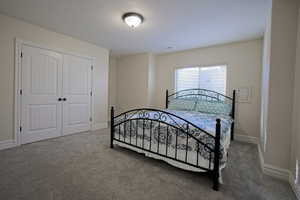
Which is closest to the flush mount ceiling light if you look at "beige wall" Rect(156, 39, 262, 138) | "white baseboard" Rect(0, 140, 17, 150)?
"beige wall" Rect(156, 39, 262, 138)

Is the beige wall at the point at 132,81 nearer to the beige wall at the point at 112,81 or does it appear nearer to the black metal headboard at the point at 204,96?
the beige wall at the point at 112,81

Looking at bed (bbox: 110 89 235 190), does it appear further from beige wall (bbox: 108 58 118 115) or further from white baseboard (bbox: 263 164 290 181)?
beige wall (bbox: 108 58 118 115)

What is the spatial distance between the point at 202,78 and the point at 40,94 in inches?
159

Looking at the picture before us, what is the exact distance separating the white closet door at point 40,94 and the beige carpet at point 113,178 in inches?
20.2

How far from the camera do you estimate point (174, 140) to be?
208 centimetres

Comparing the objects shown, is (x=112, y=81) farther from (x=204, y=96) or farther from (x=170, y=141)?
(x=170, y=141)

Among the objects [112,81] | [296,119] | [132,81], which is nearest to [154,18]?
[296,119]

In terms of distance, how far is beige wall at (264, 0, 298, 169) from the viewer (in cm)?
186

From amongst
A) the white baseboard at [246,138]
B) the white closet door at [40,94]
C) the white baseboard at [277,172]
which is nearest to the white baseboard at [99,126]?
the white closet door at [40,94]

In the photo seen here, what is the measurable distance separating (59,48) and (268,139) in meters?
4.35

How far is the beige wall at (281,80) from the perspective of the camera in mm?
1864

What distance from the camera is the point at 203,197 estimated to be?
1.53m

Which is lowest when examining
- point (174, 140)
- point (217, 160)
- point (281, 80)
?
point (217, 160)

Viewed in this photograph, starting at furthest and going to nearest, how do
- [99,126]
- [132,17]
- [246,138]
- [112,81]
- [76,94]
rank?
1. [112,81]
2. [99,126]
3. [76,94]
4. [246,138]
5. [132,17]
